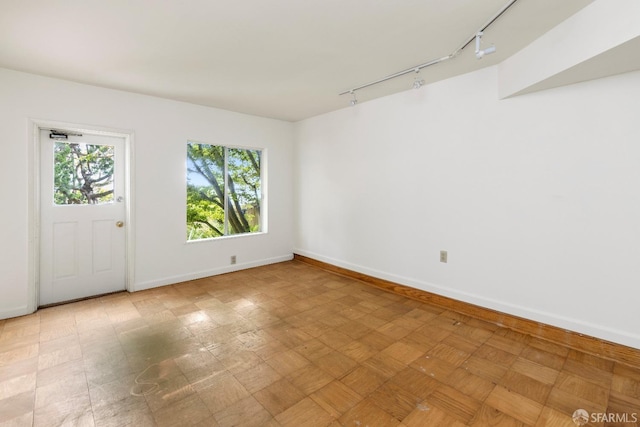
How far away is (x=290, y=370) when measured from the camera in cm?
205

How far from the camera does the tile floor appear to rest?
1.65m

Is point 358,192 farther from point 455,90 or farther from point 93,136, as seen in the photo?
point 93,136

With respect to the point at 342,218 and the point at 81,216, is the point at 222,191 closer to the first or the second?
the point at 81,216

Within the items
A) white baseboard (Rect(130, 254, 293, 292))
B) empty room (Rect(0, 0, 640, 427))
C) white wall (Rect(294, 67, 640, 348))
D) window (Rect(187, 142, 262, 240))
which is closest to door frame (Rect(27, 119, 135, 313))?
empty room (Rect(0, 0, 640, 427))

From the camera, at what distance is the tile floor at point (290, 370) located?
1.65 meters

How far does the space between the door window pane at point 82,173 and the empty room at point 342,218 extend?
2cm

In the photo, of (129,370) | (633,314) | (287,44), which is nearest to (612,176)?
(633,314)

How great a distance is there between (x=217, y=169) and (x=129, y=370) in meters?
3.02

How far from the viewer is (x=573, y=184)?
2332mm

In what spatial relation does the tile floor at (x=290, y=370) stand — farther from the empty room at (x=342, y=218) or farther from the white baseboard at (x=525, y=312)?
the white baseboard at (x=525, y=312)

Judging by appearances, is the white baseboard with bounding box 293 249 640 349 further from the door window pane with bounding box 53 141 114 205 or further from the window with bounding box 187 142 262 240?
the door window pane with bounding box 53 141 114 205

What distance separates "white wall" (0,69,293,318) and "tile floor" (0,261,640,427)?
670 millimetres

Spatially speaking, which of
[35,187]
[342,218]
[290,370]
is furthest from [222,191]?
[290,370]

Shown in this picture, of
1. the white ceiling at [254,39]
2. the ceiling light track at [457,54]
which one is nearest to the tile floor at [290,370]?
the ceiling light track at [457,54]
